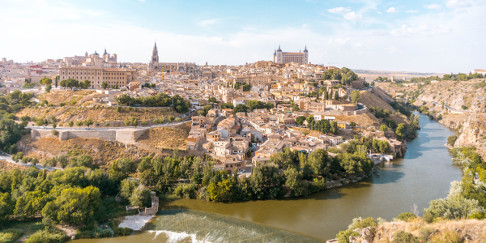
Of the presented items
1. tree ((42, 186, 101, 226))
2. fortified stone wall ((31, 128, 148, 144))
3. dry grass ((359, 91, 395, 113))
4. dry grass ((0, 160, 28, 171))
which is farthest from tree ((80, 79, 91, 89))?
dry grass ((359, 91, 395, 113))

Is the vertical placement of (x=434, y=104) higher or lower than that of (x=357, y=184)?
higher

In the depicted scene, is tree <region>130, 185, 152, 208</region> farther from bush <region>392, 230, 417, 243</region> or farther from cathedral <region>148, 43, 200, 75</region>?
cathedral <region>148, 43, 200, 75</region>

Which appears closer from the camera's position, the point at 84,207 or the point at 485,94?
the point at 84,207

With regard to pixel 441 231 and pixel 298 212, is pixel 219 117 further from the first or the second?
pixel 441 231

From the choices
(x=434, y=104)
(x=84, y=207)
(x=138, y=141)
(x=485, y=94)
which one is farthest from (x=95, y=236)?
(x=434, y=104)

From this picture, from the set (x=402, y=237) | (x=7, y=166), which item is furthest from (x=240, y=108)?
(x=402, y=237)

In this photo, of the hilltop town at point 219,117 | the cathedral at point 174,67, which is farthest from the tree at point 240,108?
the cathedral at point 174,67

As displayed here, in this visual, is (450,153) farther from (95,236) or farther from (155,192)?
(95,236)

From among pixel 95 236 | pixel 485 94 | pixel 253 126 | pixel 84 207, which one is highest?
pixel 485 94
